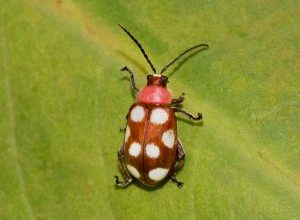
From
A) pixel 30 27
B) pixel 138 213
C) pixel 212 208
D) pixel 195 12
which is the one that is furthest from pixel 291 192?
pixel 30 27

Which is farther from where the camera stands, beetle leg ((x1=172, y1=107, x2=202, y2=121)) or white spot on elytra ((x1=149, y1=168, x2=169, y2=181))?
white spot on elytra ((x1=149, y1=168, x2=169, y2=181))

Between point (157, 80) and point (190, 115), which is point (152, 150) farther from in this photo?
point (157, 80)

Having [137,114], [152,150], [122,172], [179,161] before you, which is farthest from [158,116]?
[122,172]

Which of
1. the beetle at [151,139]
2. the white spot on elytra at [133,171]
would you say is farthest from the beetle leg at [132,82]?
the white spot on elytra at [133,171]

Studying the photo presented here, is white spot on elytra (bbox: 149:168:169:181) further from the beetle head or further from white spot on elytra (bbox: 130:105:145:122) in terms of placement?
the beetle head

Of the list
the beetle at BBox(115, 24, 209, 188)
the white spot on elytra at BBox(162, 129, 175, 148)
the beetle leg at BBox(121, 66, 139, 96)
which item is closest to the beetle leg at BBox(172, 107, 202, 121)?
the beetle at BBox(115, 24, 209, 188)

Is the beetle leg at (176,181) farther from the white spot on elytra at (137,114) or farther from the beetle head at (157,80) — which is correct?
the beetle head at (157,80)

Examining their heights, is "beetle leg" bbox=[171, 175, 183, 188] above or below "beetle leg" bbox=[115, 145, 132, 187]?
below
